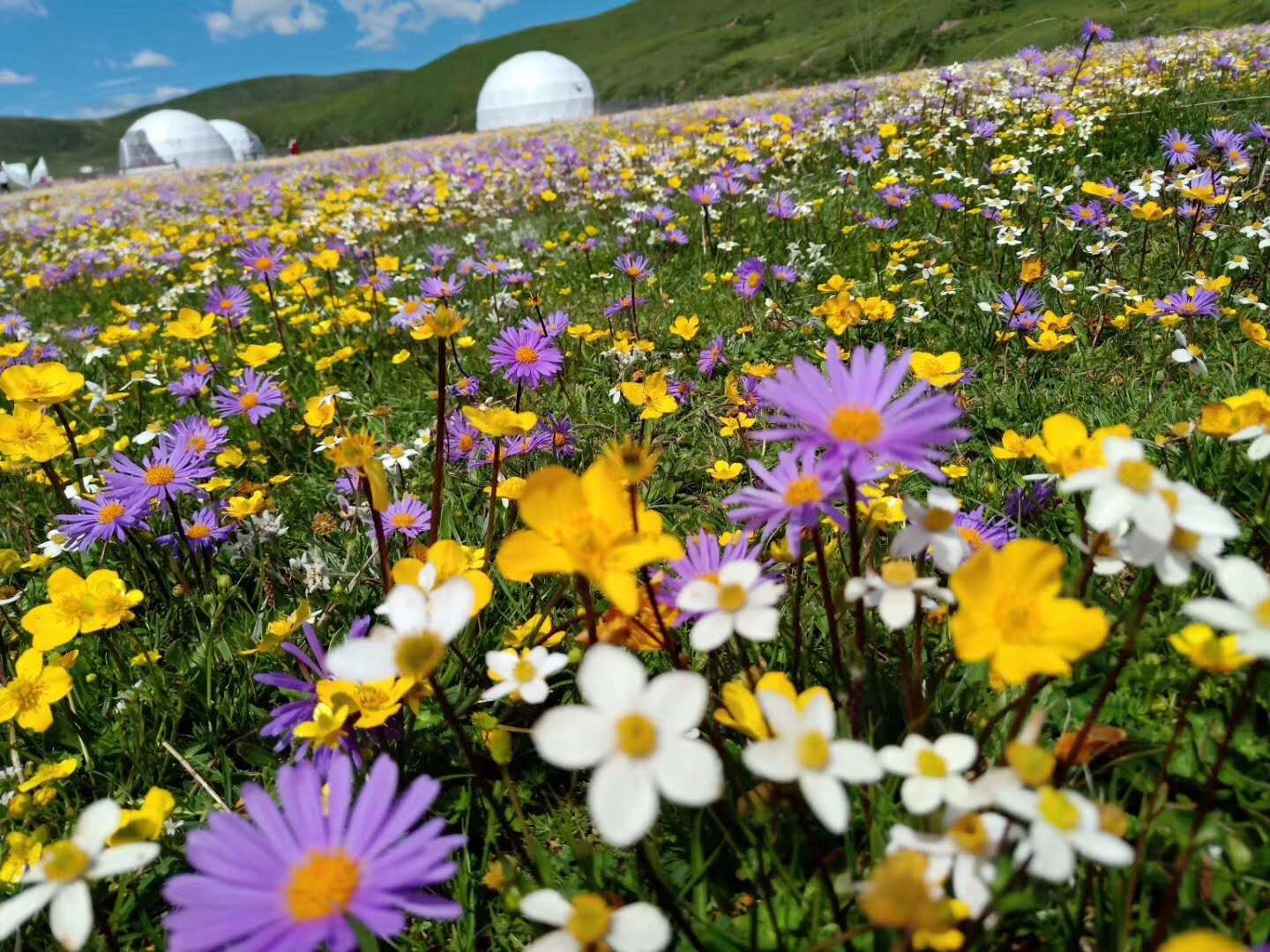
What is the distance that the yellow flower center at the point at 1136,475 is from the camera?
37.4 inches

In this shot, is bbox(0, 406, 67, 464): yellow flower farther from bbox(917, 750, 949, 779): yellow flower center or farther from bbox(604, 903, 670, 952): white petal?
bbox(917, 750, 949, 779): yellow flower center

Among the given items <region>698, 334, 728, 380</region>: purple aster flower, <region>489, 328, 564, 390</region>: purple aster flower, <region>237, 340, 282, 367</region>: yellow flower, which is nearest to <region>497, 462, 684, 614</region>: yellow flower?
<region>489, 328, 564, 390</region>: purple aster flower

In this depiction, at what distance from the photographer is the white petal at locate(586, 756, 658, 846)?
0.75 meters

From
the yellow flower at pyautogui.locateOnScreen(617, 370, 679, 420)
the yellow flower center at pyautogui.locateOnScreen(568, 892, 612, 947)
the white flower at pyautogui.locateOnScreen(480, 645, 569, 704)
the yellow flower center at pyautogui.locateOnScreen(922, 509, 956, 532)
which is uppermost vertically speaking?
the yellow flower center at pyautogui.locateOnScreen(922, 509, 956, 532)

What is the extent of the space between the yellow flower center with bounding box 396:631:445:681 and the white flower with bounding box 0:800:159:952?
327 millimetres

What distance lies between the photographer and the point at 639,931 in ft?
2.85

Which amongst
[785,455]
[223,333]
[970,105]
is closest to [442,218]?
[223,333]

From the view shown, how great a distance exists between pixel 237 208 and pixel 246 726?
9.52 meters

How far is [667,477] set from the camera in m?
3.05

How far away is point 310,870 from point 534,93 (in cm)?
5858

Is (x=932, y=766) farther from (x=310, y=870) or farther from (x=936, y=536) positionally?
(x=310, y=870)

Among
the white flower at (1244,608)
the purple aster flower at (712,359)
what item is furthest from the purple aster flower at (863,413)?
the purple aster flower at (712,359)

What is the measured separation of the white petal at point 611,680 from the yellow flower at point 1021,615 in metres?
0.38

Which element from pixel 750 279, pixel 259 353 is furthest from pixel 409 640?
pixel 750 279
